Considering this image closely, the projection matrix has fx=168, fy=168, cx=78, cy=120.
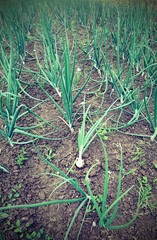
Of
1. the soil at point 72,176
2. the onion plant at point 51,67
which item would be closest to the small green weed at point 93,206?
the soil at point 72,176

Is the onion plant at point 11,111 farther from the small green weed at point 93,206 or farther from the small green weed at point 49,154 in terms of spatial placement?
the small green weed at point 93,206

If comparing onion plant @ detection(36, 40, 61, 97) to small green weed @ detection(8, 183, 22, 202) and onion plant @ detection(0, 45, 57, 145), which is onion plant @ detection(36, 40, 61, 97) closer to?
onion plant @ detection(0, 45, 57, 145)

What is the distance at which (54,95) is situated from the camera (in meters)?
1.38

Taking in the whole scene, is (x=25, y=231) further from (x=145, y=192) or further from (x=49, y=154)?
(x=145, y=192)

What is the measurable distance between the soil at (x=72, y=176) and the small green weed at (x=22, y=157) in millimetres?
14

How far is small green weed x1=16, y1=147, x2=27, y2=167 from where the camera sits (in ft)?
3.06

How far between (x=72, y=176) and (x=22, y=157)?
0.31 metres

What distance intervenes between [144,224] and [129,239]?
0.09 m

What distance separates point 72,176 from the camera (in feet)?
A: 2.87

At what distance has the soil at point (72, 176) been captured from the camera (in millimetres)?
714

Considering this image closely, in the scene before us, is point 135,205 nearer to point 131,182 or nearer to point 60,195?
point 131,182

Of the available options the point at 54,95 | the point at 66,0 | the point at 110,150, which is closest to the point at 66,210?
the point at 110,150

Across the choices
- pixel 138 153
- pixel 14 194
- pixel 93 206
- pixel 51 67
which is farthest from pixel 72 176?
pixel 51 67

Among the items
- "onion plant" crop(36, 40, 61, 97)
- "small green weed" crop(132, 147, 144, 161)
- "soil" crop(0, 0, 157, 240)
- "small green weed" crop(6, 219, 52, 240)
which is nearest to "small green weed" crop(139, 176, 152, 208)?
"soil" crop(0, 0, 157, 240)
